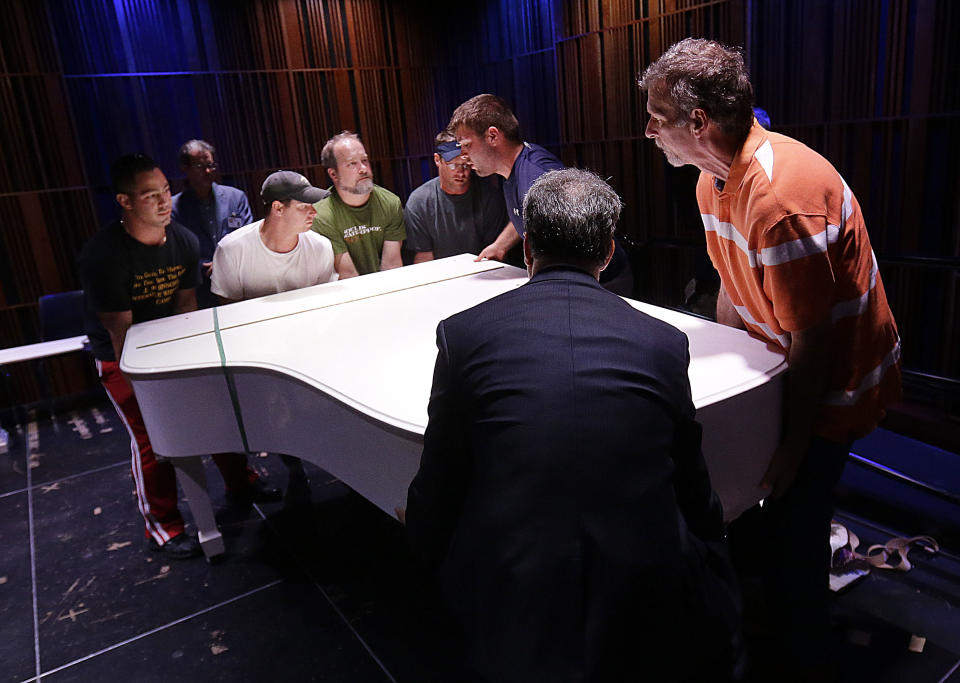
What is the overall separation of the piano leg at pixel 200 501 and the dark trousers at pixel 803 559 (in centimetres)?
170

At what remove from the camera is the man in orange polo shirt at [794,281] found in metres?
1.25

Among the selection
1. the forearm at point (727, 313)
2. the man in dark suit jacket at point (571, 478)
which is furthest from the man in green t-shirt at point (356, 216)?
the man in dark suit jacket at point (571, 478)

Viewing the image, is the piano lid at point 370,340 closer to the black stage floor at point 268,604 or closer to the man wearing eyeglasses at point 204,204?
the black stage floor at point 268,604

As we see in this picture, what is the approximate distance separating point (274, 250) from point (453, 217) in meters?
0.89

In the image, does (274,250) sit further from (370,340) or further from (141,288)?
(370,340)

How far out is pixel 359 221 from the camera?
3.14m

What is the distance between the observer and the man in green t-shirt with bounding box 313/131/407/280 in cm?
306

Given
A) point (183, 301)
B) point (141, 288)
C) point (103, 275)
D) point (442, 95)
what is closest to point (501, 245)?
point (183, 301)

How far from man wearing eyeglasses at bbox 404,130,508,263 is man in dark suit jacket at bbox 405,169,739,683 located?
7.12 ft

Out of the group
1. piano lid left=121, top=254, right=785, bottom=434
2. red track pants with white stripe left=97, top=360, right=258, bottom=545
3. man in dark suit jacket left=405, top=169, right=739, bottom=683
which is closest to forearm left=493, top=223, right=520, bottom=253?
piano lid left=121, top=254, right=785, bottom=434

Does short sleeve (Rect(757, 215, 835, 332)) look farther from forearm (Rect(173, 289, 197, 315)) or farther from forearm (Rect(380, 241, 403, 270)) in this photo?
forearm (Rect(380, 241, 403, 270))

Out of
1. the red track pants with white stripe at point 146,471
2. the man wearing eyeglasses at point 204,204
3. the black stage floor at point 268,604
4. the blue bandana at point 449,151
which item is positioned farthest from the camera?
the man wearing eyeglasses at point 204,204

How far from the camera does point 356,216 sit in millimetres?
3139

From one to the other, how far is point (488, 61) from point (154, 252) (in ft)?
10.5
